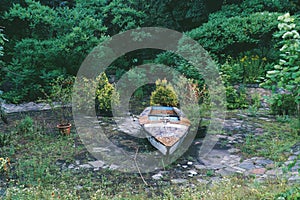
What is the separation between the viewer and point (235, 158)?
17.0 feet

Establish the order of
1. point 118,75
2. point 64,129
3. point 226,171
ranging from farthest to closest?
1. point 118,75
2. point 64,129
3. point 226,171

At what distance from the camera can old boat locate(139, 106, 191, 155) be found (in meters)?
4.98

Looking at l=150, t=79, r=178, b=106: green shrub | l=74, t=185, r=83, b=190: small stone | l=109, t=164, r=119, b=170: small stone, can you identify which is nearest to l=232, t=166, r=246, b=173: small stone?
l=109, t=164, r=119, b=170: small stone

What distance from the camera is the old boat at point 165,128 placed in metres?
4.98

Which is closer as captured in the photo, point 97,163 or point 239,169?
point 239,169

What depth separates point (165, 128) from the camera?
17.7 ft

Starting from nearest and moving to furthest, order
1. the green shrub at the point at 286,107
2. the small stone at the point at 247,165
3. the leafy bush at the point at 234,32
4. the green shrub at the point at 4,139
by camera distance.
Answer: the small stone at the point at 247,165
the green shrub at the point at 4,139
the green shrub at the point at 286,107
the leafy bush at the point at 234,32

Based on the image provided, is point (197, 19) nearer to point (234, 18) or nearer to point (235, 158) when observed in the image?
point (234, 18)

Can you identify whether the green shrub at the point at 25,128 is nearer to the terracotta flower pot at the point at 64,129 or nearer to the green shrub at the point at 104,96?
the terracotta flower pot at the point at 64,129

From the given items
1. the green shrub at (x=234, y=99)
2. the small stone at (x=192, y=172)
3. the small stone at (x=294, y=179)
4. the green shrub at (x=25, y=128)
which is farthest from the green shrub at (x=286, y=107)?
the green shrub at (x=25, y=128)

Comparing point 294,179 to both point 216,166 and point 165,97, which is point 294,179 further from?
point 165,97

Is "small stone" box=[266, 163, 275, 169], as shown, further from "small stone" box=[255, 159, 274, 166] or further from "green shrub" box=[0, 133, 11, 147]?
"green shrub" box=[0, 133, 11, 147]

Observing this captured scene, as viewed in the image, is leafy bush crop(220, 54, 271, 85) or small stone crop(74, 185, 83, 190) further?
leafy bush crop(220, 54, 271, 85)

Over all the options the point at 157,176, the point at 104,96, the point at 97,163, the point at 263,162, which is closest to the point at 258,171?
the point at 263,162
